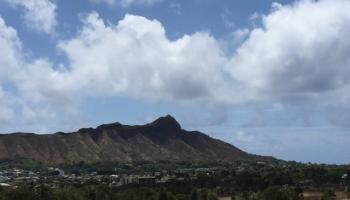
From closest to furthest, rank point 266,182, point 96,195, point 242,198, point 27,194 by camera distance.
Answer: point 27,194 < point 96,195 < point 242,198 < point 266,182

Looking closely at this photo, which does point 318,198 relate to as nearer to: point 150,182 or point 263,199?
point 263,199

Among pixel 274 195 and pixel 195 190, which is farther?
pixel 195 190

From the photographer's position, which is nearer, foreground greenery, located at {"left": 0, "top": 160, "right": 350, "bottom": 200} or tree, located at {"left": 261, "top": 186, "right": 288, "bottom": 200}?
A: foreground greenery, located at {"left": 0, "top": 160, "right": 350, "bottom": 200}

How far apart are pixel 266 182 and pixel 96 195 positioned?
65889 millimetres

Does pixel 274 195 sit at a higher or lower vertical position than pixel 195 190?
lower

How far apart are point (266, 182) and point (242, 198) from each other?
36774 millimetres

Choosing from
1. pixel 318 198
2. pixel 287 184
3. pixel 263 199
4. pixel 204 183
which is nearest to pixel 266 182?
pixel 287 184

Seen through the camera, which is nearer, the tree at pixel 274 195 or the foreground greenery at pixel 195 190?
the foreground greenery at pixel 195 190

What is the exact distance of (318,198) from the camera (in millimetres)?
146125

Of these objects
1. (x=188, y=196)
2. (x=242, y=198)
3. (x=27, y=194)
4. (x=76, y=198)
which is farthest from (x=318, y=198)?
(x=27, y=194)

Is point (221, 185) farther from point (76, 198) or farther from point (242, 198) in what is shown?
point (76, 198)

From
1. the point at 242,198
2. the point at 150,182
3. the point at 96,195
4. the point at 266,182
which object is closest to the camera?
the point at 96,195

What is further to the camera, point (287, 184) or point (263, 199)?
point (287, 184)

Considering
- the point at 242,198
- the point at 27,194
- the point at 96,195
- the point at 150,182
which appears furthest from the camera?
the point at 150,182
